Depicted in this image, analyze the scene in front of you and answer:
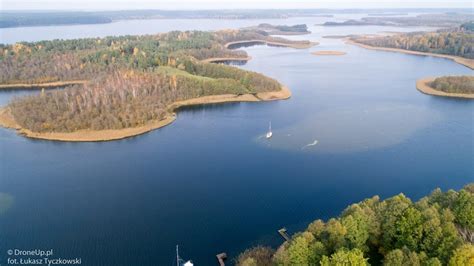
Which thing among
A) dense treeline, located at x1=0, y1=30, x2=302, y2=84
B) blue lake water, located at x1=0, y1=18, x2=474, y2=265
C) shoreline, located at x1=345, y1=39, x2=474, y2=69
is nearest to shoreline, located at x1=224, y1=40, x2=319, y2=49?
shoreline, located at x1=345, y1=39, x2=474, y2=69

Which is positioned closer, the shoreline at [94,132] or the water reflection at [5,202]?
the water reflection at [5,202]

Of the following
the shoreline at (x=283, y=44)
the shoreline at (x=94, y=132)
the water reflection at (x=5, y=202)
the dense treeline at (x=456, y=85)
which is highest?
the shoreline at (x=283, y=44)

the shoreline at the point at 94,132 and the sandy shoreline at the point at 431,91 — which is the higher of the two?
the sandy shoreline at the point at 431,91

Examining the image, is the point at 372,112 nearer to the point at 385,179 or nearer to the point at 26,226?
the point at 385,179

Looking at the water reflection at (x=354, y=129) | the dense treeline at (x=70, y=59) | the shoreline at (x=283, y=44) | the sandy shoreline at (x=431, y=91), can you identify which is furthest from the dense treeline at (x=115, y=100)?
the shoreline at (x=283, y=44)

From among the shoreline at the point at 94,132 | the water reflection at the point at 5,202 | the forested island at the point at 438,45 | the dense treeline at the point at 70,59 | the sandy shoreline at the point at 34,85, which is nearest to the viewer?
the water reflection at the point at 5,202

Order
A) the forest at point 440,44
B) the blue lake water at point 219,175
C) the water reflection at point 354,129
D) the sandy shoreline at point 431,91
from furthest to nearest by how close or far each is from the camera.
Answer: the forest at point 440,44, the sandy shoreline at point 431,91, the water reflection at point 354,129, the blue lake water at point 219,175

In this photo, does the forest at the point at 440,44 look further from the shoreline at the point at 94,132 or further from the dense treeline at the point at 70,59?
the shoreline at the point at 94,132

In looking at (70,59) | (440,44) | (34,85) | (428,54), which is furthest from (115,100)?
(440,44)
